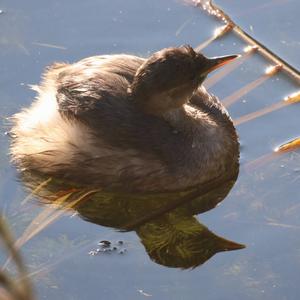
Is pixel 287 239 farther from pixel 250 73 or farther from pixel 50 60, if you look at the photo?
pixel 50 60

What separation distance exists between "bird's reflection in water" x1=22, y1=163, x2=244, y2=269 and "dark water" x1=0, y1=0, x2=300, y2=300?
0.07 metres

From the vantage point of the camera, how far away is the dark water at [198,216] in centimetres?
414

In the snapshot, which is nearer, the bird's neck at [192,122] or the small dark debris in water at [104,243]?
the small dark debris in water at [104,243]

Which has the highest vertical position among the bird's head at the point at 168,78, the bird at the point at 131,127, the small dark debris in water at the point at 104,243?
the bird's head at the point at 168,78

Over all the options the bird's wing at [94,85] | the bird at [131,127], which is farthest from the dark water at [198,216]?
the bird's wing at [94,85]

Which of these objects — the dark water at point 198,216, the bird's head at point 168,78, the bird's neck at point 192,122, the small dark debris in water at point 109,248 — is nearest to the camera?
the dark water at point 198,216

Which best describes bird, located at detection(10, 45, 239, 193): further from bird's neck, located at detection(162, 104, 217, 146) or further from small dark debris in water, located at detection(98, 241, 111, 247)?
small dark debris in water, located at detection(98, 241, 111, 247)

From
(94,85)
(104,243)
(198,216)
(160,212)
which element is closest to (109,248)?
(104,243)

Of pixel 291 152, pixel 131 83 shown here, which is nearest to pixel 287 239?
pixel 291 152

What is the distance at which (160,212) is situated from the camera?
4.74 meters

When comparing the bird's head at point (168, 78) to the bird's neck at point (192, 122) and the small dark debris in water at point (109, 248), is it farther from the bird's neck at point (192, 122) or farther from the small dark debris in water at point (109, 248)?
the small dark debris in water at point (109, 248)

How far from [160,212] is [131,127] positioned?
0.53 metres

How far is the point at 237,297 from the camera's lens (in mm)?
4039

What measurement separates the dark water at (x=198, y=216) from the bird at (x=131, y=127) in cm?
24
